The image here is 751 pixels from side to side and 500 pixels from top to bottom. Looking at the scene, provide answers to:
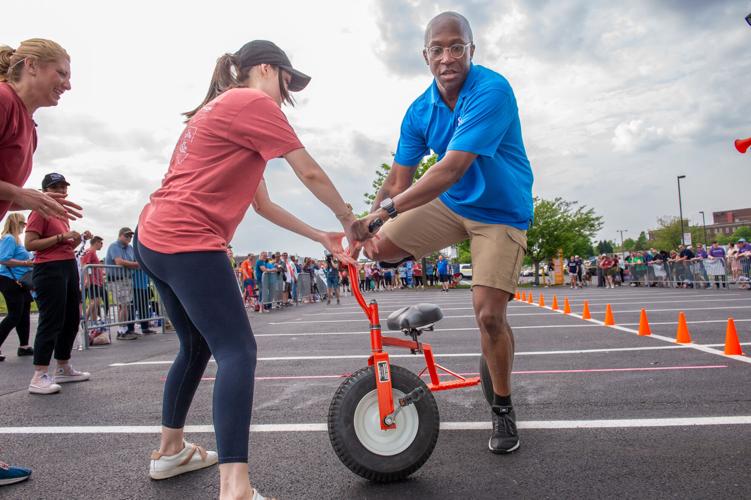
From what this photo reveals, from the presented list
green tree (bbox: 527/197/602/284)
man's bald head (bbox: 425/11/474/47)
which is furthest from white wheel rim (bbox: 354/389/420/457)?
green tree (bbox: 527/197/602/284)

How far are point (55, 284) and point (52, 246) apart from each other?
39cm

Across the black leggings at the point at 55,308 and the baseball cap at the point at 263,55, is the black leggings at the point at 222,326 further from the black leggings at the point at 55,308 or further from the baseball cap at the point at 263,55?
the black leggings at the point at 55,308

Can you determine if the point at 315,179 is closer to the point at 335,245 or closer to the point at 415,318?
the point at 335,245

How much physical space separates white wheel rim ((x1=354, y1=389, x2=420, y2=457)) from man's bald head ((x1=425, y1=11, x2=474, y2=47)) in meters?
1.91

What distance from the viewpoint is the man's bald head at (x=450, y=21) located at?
9.58 ft

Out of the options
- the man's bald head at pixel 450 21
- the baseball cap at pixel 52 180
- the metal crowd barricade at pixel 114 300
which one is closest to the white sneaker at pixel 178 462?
the man's bald head at pixel 450 21

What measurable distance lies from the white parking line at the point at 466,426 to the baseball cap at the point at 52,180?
8.67 ft

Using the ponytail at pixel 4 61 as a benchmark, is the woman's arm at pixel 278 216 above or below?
below

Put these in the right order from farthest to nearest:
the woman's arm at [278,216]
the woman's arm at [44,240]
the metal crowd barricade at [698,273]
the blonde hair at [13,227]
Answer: the metal crowd barricade at [698,273] < the blonde hair at [13,227] < the woman's arm at [44,240] < the woman's arm at [278,216]

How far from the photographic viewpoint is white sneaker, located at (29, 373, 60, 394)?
4735 mm

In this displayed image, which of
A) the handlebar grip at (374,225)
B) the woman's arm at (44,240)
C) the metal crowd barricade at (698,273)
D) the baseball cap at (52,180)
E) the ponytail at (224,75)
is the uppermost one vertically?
the baseball cap at (52,180)

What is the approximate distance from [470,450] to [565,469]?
515mm

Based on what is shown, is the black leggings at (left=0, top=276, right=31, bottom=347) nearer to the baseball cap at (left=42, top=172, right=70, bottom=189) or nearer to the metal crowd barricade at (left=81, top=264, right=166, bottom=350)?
the metal crowd barricade at (left=81, top=264, right=166, bottom=350)

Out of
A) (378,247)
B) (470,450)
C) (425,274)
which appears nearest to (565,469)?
(470,450)
